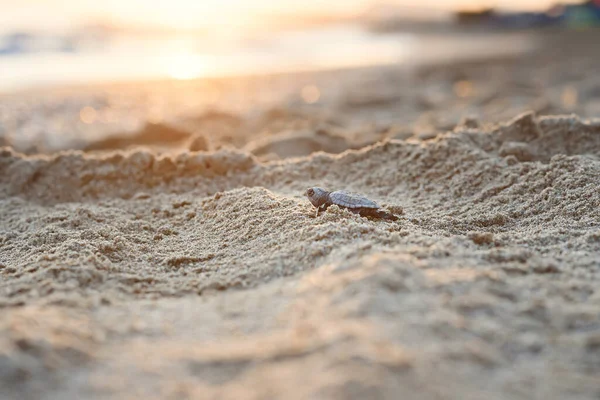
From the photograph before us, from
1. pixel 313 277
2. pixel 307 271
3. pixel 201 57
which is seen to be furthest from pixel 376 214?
pixel 201 57

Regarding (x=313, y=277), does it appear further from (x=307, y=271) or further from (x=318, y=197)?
(x=318, y=197)

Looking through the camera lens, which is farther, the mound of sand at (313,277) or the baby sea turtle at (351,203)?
the baby sea turtle at (351,203)

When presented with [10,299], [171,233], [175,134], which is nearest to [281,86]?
[175,134]

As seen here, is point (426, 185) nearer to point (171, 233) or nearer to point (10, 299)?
point (171, 233)

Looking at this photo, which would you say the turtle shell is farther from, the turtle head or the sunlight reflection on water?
the sunlight reflection on water

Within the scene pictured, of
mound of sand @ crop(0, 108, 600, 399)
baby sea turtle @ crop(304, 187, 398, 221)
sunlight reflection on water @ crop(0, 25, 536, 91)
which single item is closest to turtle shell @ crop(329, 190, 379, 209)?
→ baby sea turtle @ crop(304, 187, 398, 221)

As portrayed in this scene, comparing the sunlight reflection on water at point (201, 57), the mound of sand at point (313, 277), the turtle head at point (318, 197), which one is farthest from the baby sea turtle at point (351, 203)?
the sunlight reflection on water at point (201, 57)

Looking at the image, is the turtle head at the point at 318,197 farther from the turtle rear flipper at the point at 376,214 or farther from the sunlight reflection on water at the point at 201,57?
the sunlight reflection on water at the point at 201,57
